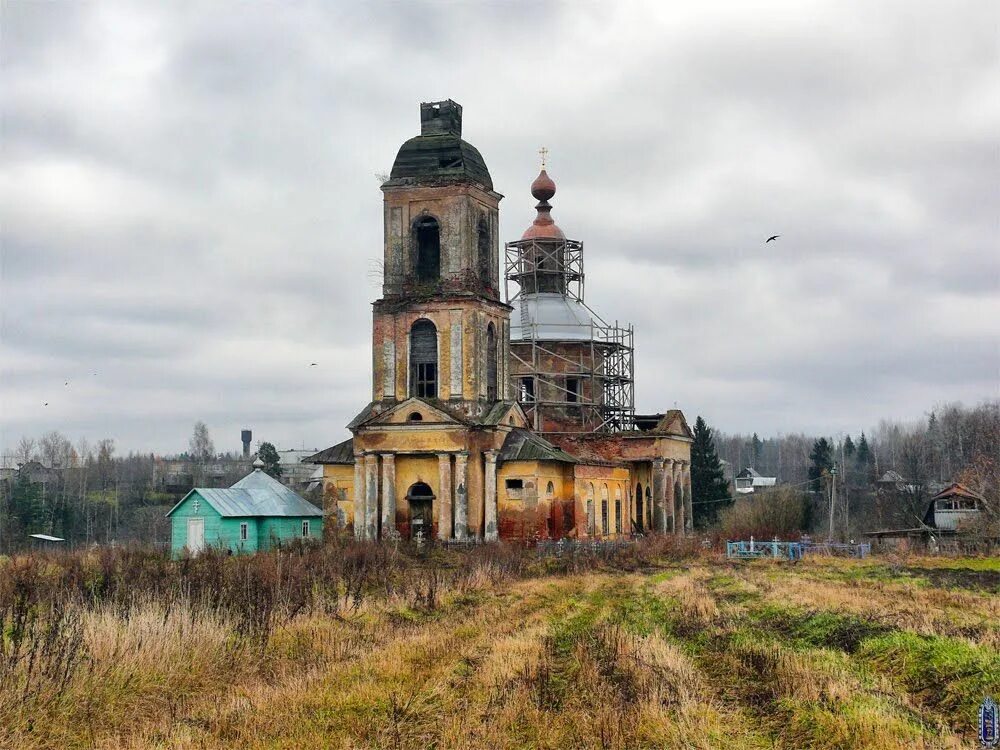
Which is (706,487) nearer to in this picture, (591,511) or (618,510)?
(618,510)

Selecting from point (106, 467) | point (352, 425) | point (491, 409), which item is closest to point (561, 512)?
point (491, 409)

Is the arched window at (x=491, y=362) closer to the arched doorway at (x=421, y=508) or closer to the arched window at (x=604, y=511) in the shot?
the arched doorway at (x=421, y=508)

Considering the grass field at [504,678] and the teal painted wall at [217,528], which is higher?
the teal painted wall at [217,528]

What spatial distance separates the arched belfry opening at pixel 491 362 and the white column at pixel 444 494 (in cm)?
315

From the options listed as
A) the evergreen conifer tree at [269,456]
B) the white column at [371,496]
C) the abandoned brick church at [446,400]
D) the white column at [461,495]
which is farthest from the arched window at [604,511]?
the evergreen conifer tree at [269,456]

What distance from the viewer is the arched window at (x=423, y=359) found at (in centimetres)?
3919

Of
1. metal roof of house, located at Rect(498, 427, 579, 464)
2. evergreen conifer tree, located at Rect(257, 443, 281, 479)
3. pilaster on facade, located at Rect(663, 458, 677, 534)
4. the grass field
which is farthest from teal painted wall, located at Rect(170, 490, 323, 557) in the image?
evergreen conifer tree, located at Rect(257, 443, 281, 479)

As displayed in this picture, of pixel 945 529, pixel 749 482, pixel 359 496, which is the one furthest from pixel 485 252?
pixel 749 482

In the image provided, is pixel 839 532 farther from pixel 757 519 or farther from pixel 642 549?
pixel 642 549

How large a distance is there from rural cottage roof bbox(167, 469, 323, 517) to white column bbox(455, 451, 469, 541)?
9.48 m

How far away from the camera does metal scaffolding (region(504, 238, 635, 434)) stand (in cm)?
4850

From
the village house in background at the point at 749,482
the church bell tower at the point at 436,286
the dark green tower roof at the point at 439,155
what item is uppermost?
the dark green tower roof at the point at 439,155

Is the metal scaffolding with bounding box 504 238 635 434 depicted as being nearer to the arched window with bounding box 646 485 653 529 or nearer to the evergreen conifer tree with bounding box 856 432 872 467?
the arched window with bounding box 646 485 653 529

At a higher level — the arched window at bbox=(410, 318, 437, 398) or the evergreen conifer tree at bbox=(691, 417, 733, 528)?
the arched window at bbox=(410, 318, 437, 398)
